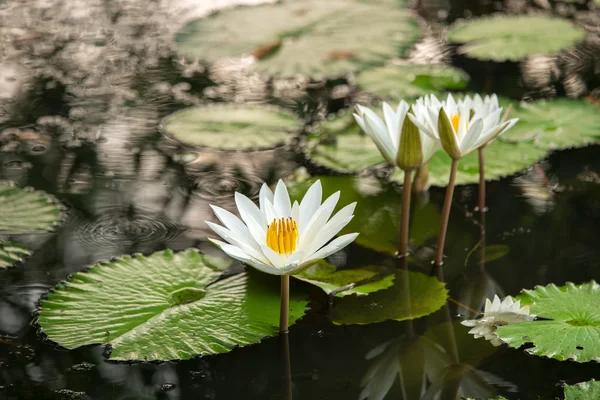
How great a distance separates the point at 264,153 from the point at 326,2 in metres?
1.54

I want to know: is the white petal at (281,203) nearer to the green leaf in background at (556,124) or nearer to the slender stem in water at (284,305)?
the slender stem in water at (284,305)

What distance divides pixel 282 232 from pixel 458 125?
0.59 metres

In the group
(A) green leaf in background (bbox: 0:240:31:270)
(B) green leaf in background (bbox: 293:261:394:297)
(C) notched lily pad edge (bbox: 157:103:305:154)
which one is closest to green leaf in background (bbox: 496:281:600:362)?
(B) green leaf in background (bbox: 293:261:394:297)

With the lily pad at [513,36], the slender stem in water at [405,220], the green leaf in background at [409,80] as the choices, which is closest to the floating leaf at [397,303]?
the slender stem in water at [405,220]

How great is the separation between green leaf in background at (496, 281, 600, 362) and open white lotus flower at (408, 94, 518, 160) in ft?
1.28

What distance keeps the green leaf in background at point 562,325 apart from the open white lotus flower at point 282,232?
1.43ft

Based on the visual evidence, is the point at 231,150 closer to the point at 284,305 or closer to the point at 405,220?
the point at 405,220

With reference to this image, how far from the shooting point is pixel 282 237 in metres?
1.45

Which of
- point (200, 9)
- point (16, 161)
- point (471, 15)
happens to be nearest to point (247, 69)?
point (200, 9)

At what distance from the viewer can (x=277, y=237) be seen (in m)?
1.44

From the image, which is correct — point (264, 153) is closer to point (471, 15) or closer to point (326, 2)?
point (326, 2)

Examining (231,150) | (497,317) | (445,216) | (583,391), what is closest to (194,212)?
(231,150)

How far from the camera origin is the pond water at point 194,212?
1.51 metres

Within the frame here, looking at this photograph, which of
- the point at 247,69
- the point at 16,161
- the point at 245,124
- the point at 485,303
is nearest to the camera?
the point at 485,303
